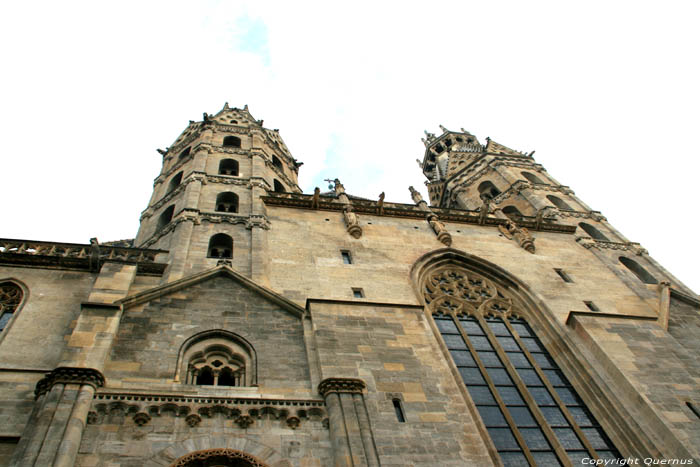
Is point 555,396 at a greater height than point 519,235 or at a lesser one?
lesser

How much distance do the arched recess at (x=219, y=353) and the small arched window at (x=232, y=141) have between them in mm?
13718

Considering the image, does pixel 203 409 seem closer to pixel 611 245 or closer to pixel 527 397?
pixel 527 397

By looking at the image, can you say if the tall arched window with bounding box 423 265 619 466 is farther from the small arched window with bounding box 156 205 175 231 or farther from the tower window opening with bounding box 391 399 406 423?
the small arched window with bounding box 156 205 175 231

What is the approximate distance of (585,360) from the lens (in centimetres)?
1365

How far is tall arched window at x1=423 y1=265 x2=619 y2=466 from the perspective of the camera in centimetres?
1156

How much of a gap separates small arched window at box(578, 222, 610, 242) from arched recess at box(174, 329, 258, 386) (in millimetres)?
14594

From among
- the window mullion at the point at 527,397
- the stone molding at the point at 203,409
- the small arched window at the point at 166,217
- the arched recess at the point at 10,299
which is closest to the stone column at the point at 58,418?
the stone molding at the point at 203,409

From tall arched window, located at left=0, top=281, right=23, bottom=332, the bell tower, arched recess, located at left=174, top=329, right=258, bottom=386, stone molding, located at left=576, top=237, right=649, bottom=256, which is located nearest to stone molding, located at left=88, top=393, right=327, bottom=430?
arched recess, located at left=174, top=329, right=258, bottom=386

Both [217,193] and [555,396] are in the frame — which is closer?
[555,396]

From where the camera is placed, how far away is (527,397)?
1264cm

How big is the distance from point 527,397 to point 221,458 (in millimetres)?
6860

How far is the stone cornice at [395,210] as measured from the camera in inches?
727

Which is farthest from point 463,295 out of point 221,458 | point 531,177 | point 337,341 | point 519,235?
point 531,177

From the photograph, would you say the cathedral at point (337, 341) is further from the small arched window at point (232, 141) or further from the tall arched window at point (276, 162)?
the small arched window at point (232, 141)
